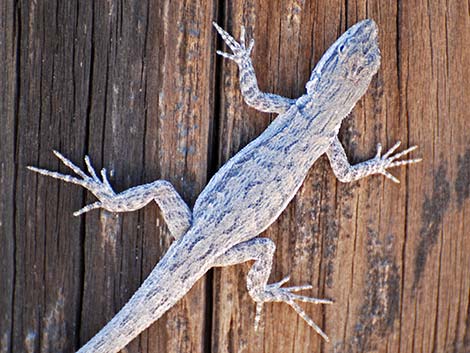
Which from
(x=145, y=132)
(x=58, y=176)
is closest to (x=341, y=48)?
(x=145, y=132)

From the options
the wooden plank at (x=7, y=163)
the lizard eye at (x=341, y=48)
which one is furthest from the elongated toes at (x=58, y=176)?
the lizard eye at (x=341, y=48)

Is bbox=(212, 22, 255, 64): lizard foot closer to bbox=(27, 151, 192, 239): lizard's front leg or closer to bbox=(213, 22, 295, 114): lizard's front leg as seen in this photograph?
bbox=(213, 22, 295, 114): lizard's front leg

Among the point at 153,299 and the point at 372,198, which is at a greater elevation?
the point at 372,198

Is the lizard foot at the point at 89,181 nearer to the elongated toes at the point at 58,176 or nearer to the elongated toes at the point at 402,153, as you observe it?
the elongated toes at the point at 58,176

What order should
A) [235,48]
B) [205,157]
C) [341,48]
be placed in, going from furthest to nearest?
[341,48]
[205,157]
[235,48]

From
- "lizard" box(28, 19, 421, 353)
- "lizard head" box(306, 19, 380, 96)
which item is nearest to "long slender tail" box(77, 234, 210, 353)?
"lizard" box(28, 19, 421, 353)

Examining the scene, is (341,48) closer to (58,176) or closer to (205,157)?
(205,157)

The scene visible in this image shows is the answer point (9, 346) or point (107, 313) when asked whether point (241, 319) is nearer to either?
point (107, 313)
